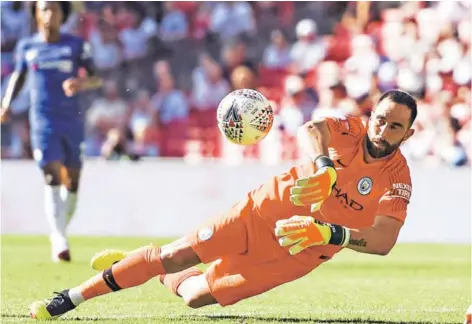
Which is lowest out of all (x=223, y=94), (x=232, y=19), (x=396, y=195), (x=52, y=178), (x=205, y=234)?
(x=52, y=178)

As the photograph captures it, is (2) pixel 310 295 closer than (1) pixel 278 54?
Yes

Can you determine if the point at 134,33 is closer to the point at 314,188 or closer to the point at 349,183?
the point at 349,183

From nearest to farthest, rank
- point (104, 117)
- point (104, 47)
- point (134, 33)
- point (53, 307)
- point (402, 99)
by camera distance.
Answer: point (402, 99) < point (53, 307) < point (104, 117) < point (104, 47) < point (134, 33)

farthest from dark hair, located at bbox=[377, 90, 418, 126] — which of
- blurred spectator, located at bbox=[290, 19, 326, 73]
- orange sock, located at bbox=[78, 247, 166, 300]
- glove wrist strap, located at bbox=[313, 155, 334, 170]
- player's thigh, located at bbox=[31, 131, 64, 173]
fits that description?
blurred spectator, located at bbox=[290, 19, 326, 73]

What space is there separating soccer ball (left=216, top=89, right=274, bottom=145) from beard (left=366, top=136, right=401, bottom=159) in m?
0.87

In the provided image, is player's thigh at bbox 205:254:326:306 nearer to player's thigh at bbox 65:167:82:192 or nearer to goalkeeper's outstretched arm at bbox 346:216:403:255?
goalkeeper's outstretched arm at bbox 346:216:403:255

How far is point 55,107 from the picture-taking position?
41.2 feet

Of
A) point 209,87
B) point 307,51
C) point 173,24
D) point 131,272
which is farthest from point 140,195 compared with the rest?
point 131,272

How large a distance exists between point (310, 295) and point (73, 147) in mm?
4091

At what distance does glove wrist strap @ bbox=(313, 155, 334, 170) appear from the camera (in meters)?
6.67

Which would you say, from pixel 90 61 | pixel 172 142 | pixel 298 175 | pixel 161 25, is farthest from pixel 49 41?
pixel 161 25

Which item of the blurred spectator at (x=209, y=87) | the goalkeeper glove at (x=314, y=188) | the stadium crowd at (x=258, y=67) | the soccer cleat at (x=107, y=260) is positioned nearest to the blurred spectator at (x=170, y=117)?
the stadium crowd at (x=258, y=67)

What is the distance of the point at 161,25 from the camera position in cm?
2158

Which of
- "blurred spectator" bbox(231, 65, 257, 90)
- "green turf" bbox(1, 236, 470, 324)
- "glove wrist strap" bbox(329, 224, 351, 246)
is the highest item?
"blurred spectator" bbox(231, 65, 257, 90)
